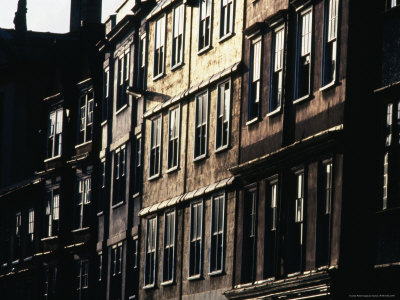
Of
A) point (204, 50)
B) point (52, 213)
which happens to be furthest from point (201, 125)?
point (52, 213)

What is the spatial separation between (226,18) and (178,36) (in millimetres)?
4594

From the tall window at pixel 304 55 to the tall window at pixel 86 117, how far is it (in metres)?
22.0

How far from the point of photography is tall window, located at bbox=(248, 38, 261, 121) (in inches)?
1448

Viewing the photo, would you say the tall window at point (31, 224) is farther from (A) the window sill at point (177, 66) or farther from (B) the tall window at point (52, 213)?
(A) the window sill at point (177, 66)

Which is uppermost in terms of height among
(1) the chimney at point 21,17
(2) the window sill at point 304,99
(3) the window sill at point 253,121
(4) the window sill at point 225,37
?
(1) the chimney at point 21,17

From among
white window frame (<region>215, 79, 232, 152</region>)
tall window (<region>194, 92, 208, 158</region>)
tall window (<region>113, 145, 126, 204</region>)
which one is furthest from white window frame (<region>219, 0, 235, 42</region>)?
tall window (<region>113, 145, 126, 204</region>)

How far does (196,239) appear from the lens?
40938mm

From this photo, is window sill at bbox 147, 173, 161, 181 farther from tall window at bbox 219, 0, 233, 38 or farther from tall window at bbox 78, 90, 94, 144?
tall window at bbox 78, 90, 94, 144

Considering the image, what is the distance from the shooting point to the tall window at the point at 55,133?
5897cm

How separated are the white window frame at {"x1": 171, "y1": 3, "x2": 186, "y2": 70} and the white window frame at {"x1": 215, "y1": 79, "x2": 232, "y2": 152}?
4.29 m

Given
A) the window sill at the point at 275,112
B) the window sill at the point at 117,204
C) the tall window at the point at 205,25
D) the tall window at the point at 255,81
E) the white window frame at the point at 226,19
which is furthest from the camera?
the window sill at the point at 117,204

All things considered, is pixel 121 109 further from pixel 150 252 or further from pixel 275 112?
pixel 275 112

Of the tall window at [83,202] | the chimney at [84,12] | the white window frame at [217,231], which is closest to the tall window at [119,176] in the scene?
the tall window at [83,202]

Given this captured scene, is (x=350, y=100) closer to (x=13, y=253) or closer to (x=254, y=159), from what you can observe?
(x=254, y=159)
